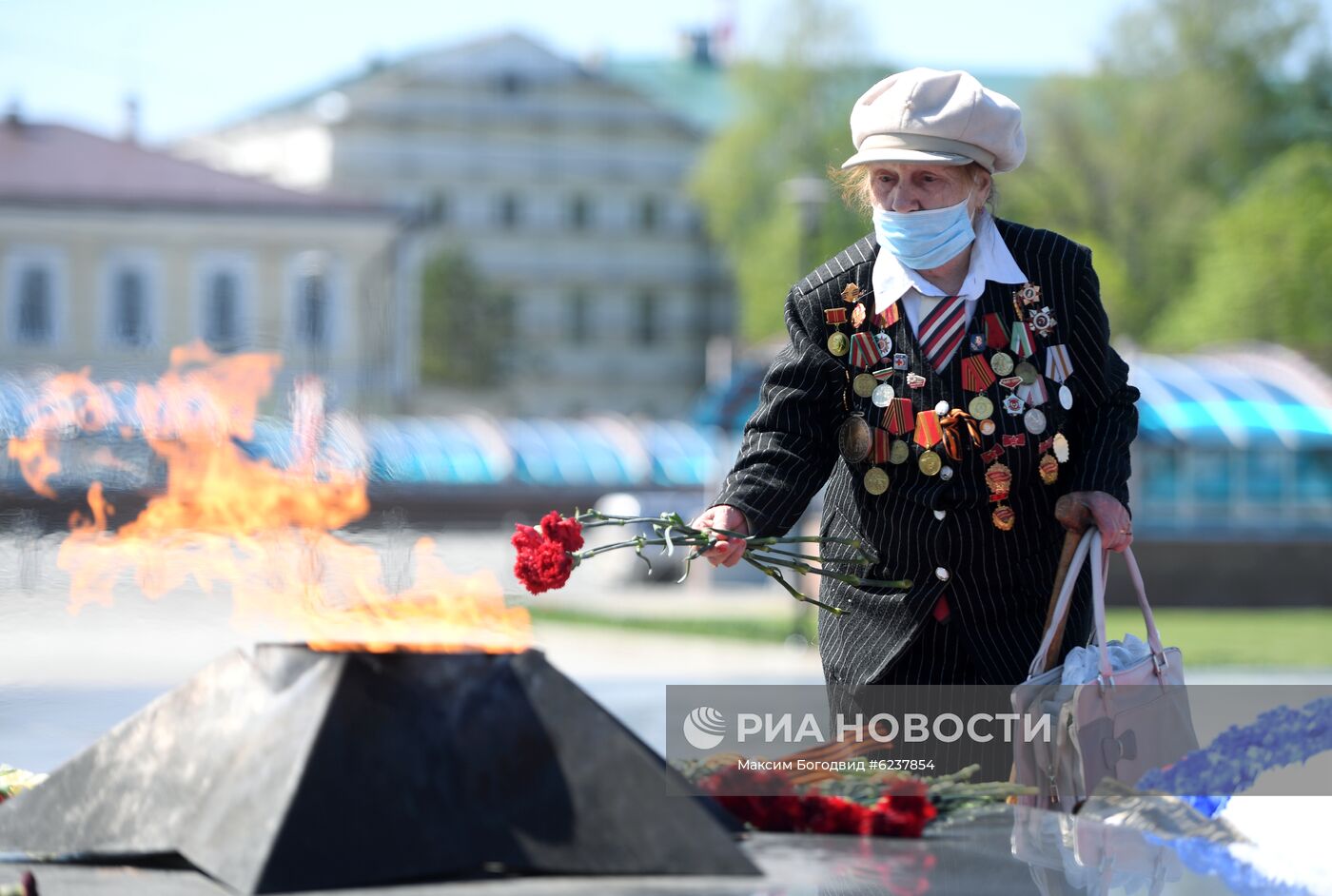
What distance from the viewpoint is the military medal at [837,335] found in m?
3.42

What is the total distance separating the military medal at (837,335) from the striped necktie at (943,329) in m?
0.13

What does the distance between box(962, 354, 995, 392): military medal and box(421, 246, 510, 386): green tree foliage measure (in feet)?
217

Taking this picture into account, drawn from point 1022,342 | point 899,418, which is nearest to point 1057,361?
point 1022,342

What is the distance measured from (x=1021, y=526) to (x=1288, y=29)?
124 ft

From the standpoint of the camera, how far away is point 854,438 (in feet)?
11.1

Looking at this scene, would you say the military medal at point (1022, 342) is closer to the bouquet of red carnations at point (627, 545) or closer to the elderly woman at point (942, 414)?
the elderly woman at point (942, 414)

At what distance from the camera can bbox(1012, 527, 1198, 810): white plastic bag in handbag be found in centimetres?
299

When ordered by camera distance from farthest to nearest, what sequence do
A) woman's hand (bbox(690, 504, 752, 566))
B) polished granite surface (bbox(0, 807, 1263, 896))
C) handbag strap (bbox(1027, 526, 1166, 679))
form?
1. woman's hand (bbox(690, 504, 752, 566))
2. handbag strap (bbox(1027, 526, 1166, 679))
3. polished granite surface (bbox(0, 807, 1263, 896))

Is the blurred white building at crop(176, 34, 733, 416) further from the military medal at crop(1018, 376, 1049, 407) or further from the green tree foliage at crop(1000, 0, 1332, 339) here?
the military medal at crop(1018, 376, 1049, 407)

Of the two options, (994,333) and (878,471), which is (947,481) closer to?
(878,471)

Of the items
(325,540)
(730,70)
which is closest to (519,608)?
(325,540)

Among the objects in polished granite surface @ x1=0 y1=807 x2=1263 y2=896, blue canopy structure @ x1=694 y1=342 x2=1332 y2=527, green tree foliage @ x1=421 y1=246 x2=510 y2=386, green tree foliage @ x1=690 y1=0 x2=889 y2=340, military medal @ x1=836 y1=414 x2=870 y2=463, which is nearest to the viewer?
polished granite surface @ x1=0 y1=807 x2=1263 y2=896

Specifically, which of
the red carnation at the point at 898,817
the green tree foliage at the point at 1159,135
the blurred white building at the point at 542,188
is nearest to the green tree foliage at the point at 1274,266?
the green tree foliage at the point at 1159,135

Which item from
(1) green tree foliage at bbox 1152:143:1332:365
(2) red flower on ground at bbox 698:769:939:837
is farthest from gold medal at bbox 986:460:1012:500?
(1) green tree foliage at bbox 1152:143:1332:365
